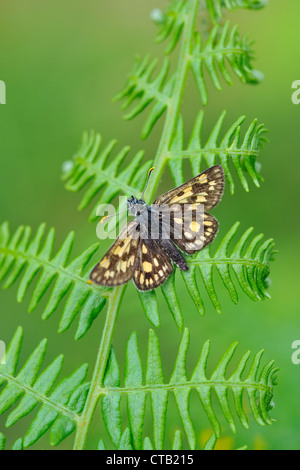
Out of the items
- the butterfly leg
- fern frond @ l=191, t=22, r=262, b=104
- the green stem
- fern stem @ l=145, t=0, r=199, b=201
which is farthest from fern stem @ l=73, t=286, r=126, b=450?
fern frond @ l=191, t=22, r=262, b=104

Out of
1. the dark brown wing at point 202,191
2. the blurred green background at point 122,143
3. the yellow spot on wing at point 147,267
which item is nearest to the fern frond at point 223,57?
the dark brown wing at point 202,191

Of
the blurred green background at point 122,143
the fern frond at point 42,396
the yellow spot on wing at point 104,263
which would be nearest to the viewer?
the fern frond at point 42,396

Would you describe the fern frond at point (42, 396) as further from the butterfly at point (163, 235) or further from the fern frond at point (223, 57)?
the fern frond at point (223, 57)
